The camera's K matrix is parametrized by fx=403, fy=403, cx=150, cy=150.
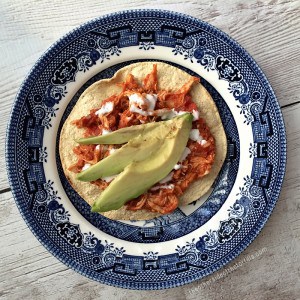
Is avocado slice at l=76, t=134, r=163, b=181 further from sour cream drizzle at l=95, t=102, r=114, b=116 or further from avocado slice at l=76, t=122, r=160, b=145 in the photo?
sour cream drizzle at l=95, t=102, r=114, b=116

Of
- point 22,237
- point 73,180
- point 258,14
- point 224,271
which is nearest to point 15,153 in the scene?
point 73,180

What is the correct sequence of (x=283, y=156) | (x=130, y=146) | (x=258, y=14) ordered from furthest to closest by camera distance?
(x=258, y=14) < (x=283, y=156) < (x=130, y=146)

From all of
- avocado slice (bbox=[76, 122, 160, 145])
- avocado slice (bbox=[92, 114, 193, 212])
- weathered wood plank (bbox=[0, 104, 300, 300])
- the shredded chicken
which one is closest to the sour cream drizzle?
the shredded chicken

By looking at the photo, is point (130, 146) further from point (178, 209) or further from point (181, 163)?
point (178, 209)

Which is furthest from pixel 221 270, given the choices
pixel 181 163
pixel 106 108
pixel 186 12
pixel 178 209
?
pixel 186 12

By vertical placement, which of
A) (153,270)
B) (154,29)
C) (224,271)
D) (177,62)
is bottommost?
(224,271)

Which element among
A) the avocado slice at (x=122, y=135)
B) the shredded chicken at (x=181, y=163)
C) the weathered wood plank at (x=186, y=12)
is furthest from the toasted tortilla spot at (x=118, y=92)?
the weathered wood plank at (x=186, y=12)

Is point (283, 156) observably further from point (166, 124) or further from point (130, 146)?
point (130, 146)
